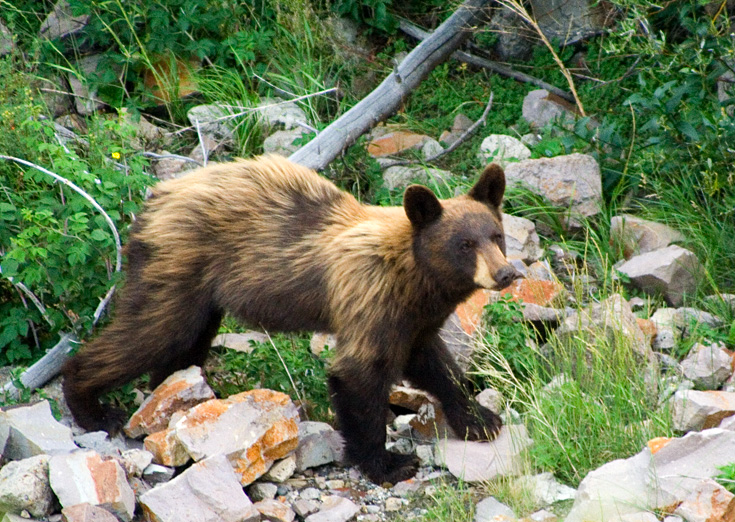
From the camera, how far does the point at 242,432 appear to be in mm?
5086

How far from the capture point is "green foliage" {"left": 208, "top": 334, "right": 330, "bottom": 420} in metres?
6.09

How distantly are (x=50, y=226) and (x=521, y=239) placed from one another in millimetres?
3391

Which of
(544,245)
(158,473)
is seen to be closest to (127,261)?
(158,473)

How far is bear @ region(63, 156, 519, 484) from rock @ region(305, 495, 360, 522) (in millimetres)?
385

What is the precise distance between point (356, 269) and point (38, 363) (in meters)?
2.25

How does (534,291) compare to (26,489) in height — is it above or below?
above

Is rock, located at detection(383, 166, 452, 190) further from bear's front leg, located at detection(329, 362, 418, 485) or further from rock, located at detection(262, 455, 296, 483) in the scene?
rock, located at detection(262, 455, 296, 483)

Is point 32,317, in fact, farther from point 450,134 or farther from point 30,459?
point 450,134

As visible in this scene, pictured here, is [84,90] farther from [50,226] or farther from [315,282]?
[315,282]

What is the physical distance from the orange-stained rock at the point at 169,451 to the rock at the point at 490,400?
6.26 ft

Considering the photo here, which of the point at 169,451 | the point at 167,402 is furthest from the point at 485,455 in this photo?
the point at 167,402

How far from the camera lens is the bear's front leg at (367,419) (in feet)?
17.3

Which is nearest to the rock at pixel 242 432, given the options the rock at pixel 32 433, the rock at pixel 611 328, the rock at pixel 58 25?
the rock at pixel 32 433

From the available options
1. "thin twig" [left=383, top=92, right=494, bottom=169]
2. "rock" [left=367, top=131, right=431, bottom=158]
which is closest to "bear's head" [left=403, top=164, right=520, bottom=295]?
"thin twig" [left=383, top=92, right=494, bottom=169]
